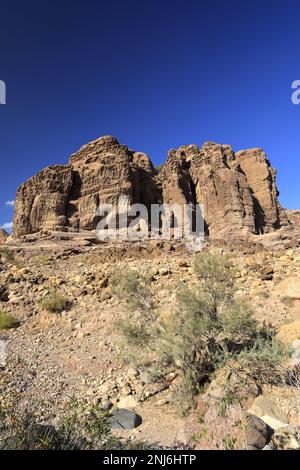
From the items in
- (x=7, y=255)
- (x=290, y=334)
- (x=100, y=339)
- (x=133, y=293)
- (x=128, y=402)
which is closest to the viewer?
(x=128, y=402)

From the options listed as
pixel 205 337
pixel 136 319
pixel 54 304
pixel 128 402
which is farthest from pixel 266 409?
pixel 54 304

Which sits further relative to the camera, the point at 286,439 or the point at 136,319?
the point at 136,319

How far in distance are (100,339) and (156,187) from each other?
38.6 metres

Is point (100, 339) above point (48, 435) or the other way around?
the other way around

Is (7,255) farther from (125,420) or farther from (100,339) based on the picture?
(125,420)

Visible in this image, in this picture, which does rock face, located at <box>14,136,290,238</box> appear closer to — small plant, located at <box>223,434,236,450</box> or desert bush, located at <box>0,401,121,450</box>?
desert bush, located at <box>0,401,121,450</box>

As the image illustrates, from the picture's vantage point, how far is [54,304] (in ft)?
26.5

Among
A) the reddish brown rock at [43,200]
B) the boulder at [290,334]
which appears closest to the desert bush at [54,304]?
the boulder at [290,334]

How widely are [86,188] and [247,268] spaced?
32.8 meters

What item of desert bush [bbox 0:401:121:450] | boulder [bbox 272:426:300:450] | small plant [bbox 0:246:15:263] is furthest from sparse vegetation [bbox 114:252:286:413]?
small plant [bbox 0:246:15:263]

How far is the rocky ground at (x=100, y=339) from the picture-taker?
4059mm

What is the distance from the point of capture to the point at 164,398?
4.61 meters
